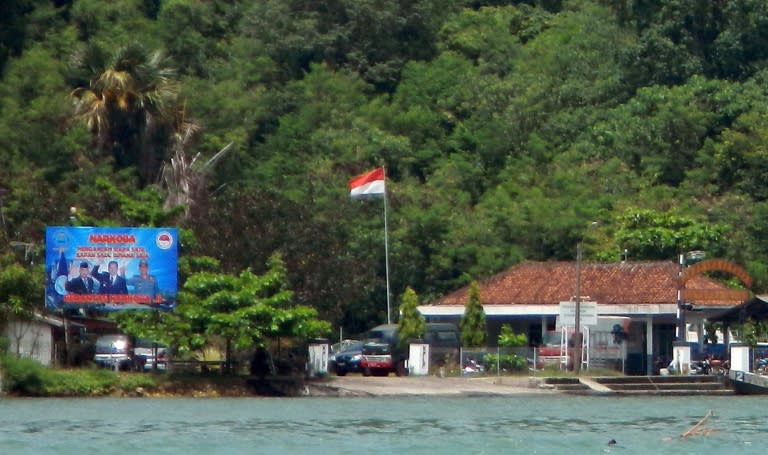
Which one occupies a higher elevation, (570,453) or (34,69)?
(34,69)

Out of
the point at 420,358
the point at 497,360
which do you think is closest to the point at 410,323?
the point at 420,358

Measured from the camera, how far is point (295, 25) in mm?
85750

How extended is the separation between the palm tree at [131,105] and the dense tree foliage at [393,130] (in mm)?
87

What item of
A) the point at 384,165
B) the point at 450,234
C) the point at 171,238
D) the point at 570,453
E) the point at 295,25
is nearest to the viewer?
the point at 570,453

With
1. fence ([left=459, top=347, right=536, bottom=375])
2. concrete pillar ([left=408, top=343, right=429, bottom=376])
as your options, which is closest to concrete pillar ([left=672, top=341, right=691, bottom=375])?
fence ([left=459, top=347, right=536, bottom=375])

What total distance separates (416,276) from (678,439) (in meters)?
36.0

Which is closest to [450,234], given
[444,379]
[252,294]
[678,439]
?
[444,379]

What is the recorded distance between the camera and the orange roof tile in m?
61.6

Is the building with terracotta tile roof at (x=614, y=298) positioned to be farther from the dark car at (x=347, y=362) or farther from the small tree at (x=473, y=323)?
the dark car at (x=347, y=362)

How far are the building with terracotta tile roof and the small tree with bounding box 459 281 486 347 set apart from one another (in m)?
3.56

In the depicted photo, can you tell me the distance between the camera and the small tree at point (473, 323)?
59.0 m

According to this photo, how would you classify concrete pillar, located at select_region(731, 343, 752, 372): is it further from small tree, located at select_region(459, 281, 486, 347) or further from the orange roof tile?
small tree, located at select_region(459, 281, 486, 347)

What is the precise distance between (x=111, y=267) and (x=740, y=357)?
19252 mm

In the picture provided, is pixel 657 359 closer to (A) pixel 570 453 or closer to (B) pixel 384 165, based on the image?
(B) pixel 384 165
